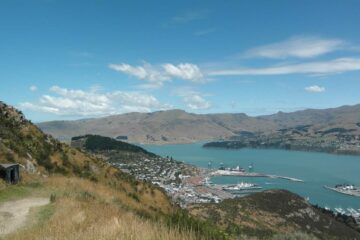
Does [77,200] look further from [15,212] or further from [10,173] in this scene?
[10,173]

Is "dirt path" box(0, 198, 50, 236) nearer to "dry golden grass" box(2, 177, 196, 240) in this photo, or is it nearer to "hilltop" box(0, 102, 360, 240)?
"hilltop" box(0, 102, 360, 240)

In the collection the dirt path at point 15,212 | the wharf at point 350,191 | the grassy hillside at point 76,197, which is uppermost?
the grassy hillside at point 76,197

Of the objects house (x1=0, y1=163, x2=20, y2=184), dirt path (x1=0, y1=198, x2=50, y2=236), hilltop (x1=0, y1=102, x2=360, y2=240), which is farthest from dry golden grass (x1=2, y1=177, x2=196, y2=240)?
house (x1=0, y1=163, x2=20, y2=184)

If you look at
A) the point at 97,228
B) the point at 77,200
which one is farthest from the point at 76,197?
the point at 97,228

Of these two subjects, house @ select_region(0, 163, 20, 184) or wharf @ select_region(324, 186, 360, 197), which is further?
wharf @ select_region(324, 186, 360, 197)

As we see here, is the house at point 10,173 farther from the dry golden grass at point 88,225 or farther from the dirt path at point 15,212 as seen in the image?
the dry golden grass at point 88,225

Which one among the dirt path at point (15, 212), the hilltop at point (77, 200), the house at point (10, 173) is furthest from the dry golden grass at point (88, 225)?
the house at point (10, 173)
